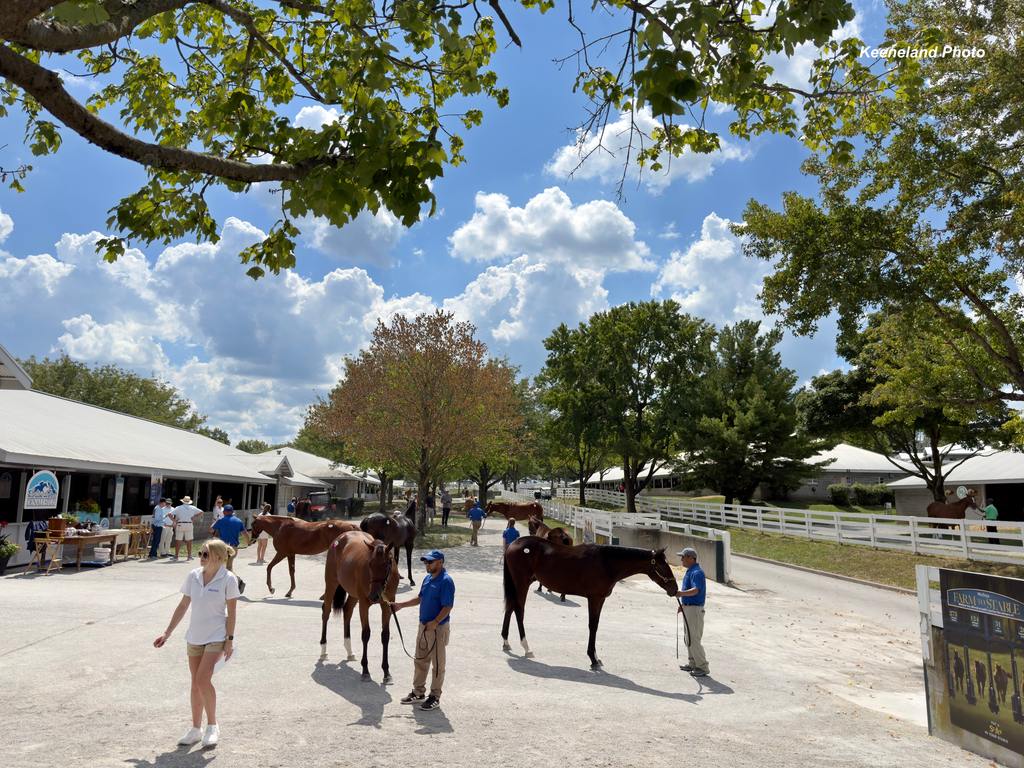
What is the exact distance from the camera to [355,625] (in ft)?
33.4

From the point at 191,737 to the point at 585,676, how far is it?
473 cm

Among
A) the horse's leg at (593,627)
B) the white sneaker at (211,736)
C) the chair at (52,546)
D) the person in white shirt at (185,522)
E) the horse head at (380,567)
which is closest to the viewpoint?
the white sneaker at (211,736)

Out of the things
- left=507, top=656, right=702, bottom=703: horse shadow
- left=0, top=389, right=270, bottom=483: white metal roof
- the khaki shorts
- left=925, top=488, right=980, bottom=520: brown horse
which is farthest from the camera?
left=925, top=488, right=980, bottom=520: brown horse

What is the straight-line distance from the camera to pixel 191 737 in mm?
5387

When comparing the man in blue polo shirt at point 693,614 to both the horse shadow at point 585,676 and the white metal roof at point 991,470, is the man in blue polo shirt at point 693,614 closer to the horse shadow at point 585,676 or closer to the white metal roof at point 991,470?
the horse shadow at point 585,676

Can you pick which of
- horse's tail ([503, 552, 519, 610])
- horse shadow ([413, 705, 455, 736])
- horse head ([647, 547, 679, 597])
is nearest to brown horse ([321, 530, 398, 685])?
horse shadow ([413, 705, 455, 736])

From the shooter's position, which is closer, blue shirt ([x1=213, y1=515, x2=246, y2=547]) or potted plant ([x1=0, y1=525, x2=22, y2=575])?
potted plant ([x1=0, y1=525, x2=22, y2=575])

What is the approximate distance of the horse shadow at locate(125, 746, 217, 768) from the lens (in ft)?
16.4

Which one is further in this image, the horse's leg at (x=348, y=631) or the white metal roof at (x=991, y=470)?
the white metal roof at (x=991, y=470)

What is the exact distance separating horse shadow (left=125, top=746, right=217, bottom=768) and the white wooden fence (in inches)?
727

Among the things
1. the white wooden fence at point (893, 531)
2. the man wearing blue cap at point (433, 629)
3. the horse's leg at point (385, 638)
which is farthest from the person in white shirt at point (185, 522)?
the white wooden fence at point (893, 531)

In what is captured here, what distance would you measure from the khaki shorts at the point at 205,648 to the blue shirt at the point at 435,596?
6.63 ft

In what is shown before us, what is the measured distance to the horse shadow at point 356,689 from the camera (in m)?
6.39

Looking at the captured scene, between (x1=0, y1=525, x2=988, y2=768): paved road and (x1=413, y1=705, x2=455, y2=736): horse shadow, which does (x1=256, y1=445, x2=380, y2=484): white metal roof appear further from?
(x1=413, y1=705, x2=455, y2=736): horse shadow
